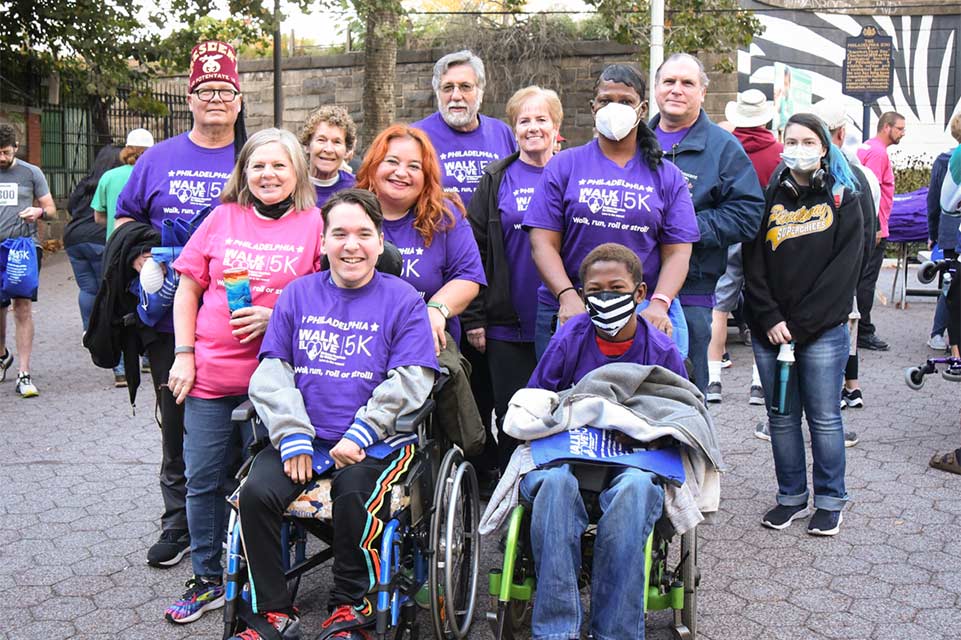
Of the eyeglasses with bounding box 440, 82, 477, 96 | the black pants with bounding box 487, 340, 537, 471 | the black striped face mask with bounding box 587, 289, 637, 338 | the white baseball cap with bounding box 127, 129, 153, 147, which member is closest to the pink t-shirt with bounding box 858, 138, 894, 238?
the eyeglasses with bounding box 440, 82, 477, 96

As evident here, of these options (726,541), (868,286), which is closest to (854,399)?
(868,286)

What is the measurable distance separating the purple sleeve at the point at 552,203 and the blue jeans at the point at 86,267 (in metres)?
5.49

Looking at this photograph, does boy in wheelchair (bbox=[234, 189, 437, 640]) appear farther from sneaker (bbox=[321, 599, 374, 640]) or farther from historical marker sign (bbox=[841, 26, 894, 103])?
historical marker sign (bbox=[841, 26, 894, 103])

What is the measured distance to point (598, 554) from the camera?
3521mm

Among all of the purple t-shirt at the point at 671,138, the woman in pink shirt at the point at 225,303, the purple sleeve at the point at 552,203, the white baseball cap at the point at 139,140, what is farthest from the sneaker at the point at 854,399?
the white baseball cap at the point at 139,140

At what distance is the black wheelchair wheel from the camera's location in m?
3.73

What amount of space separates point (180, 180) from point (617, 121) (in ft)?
6.17

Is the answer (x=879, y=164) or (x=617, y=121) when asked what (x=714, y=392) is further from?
(x=617, y=121)

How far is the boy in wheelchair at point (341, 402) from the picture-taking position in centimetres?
362

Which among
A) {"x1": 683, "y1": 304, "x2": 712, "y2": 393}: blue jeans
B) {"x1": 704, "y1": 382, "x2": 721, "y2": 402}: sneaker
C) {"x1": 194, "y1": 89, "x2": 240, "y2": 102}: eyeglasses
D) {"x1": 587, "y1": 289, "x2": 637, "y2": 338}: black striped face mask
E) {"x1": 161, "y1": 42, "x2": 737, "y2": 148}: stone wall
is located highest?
{"x1": 161, "y1": 42, "x2": 737, "y2": 148}: stone wall

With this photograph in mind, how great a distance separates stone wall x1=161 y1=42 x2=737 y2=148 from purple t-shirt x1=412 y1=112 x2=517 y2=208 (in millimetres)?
12045

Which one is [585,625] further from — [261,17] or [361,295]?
[261,17]

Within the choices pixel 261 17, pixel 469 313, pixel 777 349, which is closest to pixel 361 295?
pixel 469 313

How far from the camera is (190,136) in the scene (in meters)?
4.75
